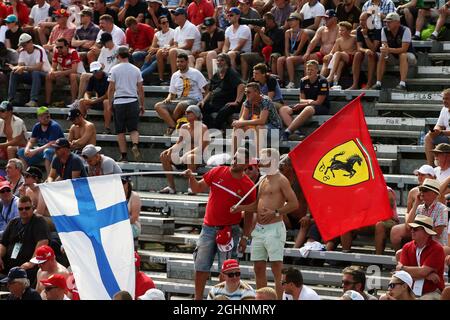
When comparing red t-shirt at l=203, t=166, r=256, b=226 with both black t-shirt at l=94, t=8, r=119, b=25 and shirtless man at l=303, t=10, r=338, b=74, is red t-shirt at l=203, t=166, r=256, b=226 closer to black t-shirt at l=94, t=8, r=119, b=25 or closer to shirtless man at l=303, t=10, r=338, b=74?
shirtless man at l=303, t=10, r=338, b=74

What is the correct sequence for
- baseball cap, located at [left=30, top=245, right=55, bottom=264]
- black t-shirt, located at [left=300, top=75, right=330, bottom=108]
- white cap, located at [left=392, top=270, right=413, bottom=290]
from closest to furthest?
white cap, located at [left=392, top=270, right=413, bottom=290] → baseball cap, located at [left=30, top=245, right=55, bottom=264] → black t-shirt, located at [left=300, top=75, right=330, bottom=108]

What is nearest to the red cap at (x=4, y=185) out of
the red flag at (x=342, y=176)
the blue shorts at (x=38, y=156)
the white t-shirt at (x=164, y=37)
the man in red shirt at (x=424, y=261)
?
the blue shorts at (x=38, y=156)

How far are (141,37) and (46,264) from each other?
7.46 m

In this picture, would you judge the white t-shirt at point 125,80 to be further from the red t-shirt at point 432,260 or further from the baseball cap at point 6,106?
the red t-shirt at point 432,260

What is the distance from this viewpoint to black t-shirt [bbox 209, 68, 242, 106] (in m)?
19.2

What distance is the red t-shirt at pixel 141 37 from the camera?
22.0 metres

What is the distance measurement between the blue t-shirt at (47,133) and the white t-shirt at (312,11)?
4.09m

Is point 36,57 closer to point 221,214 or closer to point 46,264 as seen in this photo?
point 46,264

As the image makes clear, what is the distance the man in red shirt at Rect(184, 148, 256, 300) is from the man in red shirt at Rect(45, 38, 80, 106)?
674 cm

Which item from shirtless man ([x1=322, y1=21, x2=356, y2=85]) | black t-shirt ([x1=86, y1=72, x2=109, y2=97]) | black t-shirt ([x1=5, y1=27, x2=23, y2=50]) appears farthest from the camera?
black t-shirt ([x1=5, y1=27, x2=23, y2=50])

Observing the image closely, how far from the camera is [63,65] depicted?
71.7ft

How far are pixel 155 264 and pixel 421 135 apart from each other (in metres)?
3.87

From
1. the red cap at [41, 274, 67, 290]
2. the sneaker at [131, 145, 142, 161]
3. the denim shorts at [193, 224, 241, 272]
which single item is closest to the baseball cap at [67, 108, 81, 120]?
the sneaker at [131, 145, 142, 161]

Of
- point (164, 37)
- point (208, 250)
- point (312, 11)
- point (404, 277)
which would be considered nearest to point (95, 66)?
point (164, 37)
